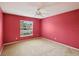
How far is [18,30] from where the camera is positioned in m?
5.17

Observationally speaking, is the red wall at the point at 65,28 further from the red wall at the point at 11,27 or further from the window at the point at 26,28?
the red wall at the point at 11,27

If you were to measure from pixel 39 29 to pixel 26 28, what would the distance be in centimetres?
150

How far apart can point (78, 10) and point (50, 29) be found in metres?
2.61

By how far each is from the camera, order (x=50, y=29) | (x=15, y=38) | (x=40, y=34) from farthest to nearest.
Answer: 1. (x=40, y=34)
2. (x=50, y=29)
3. (x=15, y=38)

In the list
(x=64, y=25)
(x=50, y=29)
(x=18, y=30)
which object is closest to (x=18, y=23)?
(x=18, y=30)

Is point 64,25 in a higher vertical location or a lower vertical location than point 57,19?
lower

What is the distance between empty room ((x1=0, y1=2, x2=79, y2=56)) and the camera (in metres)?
3.04

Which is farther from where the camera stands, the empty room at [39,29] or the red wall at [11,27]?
the red wall at [11,27]

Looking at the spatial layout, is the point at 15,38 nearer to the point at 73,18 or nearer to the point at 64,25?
the point at 64,25

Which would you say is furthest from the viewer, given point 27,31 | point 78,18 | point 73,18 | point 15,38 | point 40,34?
point 40,34

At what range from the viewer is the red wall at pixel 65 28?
11.8ft

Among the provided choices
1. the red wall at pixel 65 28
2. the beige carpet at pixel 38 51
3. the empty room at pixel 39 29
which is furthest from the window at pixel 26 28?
the beige carpet at pixel 38 51

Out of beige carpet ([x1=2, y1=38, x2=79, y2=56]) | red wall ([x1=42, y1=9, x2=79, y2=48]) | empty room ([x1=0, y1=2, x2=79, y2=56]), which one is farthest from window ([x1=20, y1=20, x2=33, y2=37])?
beige carpet ([x1=2, y1=38, x2=79, y2=56])

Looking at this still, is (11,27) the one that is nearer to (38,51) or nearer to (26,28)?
(26,28)
